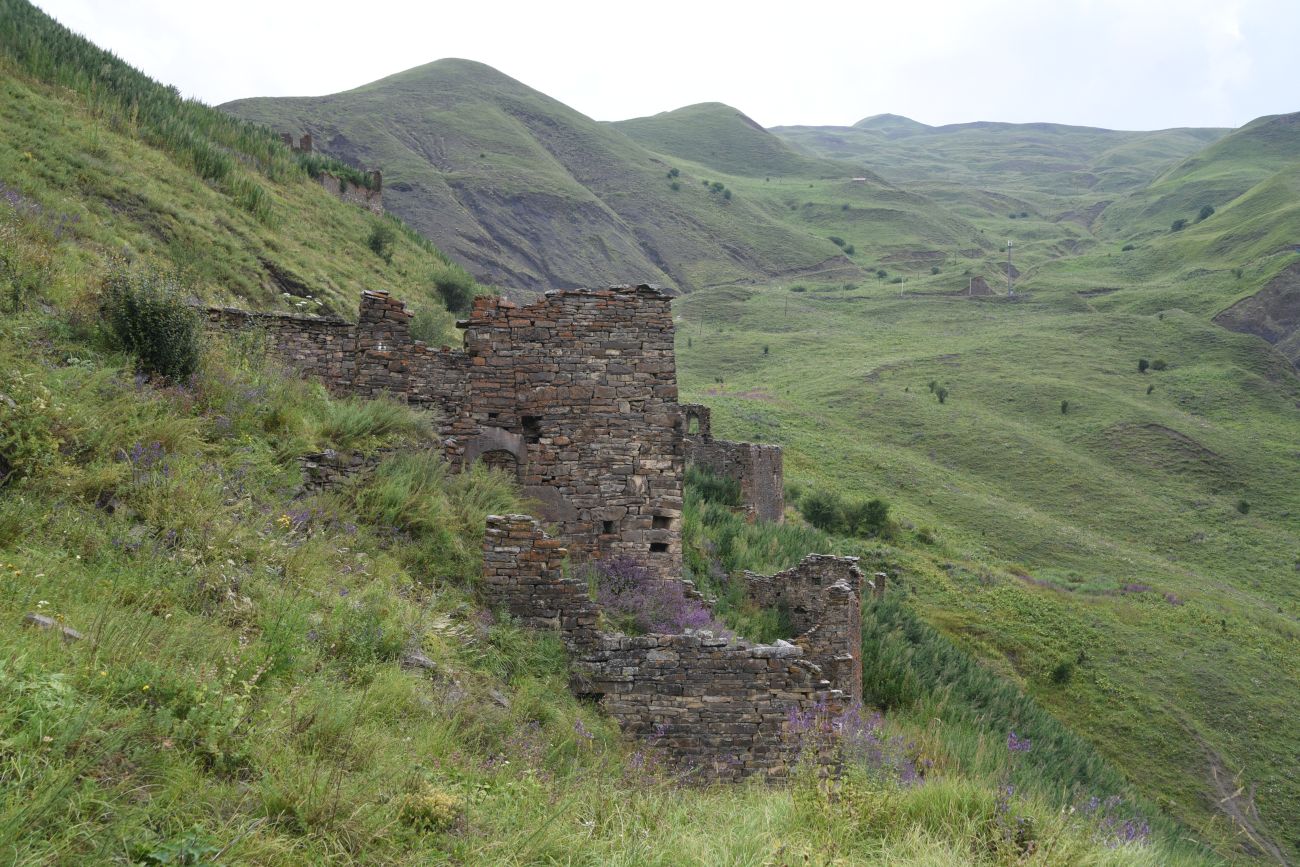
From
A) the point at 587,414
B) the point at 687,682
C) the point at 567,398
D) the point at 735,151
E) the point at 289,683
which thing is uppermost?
the point at 735,151

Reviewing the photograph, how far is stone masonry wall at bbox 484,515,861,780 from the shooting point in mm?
7621

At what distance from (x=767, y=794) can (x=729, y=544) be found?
10472mm

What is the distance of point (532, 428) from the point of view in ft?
36.6

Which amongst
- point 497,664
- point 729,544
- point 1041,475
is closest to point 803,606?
point 729,544

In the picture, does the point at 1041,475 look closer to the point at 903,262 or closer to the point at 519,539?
the point at 519,539

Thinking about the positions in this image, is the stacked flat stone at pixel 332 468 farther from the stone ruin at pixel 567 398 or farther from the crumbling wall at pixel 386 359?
the crumbling wall at pixel 386 359

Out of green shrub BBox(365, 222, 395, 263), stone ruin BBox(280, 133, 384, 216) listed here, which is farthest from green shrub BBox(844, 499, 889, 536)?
stone ruin BBox(280, 133, 384, 216)

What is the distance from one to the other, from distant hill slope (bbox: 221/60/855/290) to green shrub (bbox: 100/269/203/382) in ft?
214

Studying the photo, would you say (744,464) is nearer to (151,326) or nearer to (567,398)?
(567,398)

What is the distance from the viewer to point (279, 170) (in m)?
28.0

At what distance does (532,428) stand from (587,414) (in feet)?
2.42

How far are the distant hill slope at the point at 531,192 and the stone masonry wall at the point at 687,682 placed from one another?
66.9 m

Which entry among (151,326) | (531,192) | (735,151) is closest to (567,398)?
(151,326)

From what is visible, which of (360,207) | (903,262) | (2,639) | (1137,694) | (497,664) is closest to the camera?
(2,639)
